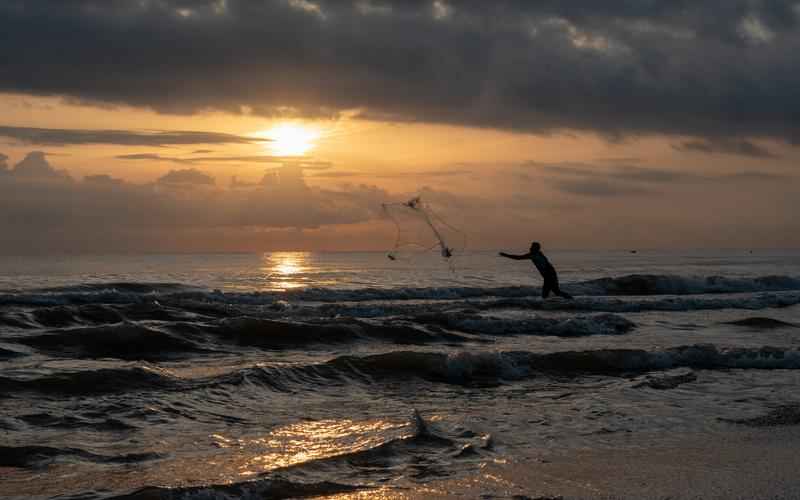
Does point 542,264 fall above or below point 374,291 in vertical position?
above

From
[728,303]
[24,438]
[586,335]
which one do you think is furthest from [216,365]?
[728,303]

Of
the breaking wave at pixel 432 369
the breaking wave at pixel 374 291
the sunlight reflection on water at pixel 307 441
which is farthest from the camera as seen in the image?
the breaking wave at pixel 374 291

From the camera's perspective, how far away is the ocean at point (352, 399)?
884cm

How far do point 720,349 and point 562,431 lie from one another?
30.0 ft

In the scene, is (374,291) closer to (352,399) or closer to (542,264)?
(542,264)

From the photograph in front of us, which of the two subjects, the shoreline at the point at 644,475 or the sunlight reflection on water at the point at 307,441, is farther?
the sunlight reflection on water at the point at 307,441

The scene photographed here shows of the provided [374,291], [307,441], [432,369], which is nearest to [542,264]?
[432,369]

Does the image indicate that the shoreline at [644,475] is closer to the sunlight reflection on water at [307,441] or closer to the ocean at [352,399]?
the ocean at [352,399]

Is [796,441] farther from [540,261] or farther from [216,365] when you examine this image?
[540,261]

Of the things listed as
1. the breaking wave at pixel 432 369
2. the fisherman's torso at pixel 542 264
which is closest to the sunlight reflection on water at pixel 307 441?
the breaking wave at pixel 432 369

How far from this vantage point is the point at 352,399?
44.3 feet

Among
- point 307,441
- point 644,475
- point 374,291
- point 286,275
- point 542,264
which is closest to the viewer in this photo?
point 644,475

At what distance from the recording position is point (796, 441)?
34.8 feet

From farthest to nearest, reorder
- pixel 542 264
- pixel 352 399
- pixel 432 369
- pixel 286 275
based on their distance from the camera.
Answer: pixel 286 275
pixel 542 264
pixel 432 369
pixel 352 399
